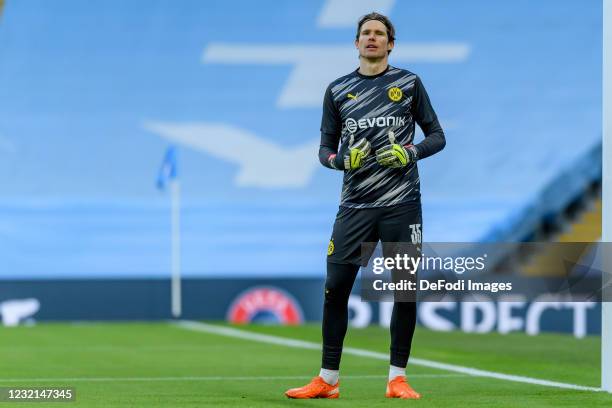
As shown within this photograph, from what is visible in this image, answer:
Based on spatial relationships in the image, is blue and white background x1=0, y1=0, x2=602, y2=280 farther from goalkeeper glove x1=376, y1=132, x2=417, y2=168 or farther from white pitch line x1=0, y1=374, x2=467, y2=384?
goalkeeper glove x1=376, y1=132, x2=417, y2=168

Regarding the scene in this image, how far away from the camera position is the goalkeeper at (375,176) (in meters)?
6.37

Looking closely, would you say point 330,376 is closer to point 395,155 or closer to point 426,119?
point 395,155

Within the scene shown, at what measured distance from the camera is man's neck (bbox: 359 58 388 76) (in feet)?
21.0

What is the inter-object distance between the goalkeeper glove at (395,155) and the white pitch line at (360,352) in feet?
5.50

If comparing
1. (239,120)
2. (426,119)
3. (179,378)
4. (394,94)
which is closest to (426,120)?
(426,119)

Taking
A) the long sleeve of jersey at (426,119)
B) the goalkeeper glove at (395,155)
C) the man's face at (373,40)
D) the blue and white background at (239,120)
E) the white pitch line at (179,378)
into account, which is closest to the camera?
the goalkeeper glove at (395,155)

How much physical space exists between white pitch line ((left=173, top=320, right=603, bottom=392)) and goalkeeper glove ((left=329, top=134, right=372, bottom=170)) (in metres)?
1.82

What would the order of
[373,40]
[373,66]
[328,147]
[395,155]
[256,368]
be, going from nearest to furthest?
[395,155] < [373,40] < [373,66] < [328,147] < [256,368]

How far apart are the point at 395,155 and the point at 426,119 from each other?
0.38 meters

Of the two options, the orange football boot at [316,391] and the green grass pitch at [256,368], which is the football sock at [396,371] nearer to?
the green grass pitch at [256,368]

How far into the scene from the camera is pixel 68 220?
77.0 ft

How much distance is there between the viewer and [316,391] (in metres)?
6.38

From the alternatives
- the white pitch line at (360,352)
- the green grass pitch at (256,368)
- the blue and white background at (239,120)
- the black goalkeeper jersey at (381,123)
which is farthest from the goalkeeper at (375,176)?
the blue and white background at (239,120)

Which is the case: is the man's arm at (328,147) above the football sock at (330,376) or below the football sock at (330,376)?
above
